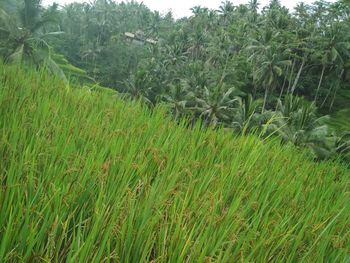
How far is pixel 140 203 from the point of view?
1.75m

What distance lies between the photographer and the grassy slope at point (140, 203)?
1.45 meters

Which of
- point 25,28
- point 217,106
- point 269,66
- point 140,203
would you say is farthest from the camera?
point 269,66

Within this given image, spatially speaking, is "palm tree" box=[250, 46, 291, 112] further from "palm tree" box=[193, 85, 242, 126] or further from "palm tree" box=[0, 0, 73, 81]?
"palm tree" box=[0, 0, 73, 81]

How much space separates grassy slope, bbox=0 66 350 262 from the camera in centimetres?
145

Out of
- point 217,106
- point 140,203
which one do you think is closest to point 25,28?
point 217,106

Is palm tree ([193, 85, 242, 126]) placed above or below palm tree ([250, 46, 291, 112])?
below

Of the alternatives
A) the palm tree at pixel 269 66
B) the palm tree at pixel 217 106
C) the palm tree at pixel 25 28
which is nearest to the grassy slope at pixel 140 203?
the palm tree at pixel 25 28

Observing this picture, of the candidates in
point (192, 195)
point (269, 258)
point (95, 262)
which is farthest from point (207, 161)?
point (95, 262)

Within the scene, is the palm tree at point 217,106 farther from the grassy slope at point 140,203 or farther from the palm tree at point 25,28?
the grassy slope at point 140,203

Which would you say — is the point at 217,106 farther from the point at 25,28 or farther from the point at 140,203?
the point at 140,203

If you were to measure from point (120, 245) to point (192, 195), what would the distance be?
65 cm

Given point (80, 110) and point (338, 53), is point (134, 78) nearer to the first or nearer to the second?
point (338, 53)

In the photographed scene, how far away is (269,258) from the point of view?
1.68m

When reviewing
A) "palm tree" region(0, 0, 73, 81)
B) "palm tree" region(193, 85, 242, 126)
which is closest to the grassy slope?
"palm tree" region(0, 0, 73, 81)
